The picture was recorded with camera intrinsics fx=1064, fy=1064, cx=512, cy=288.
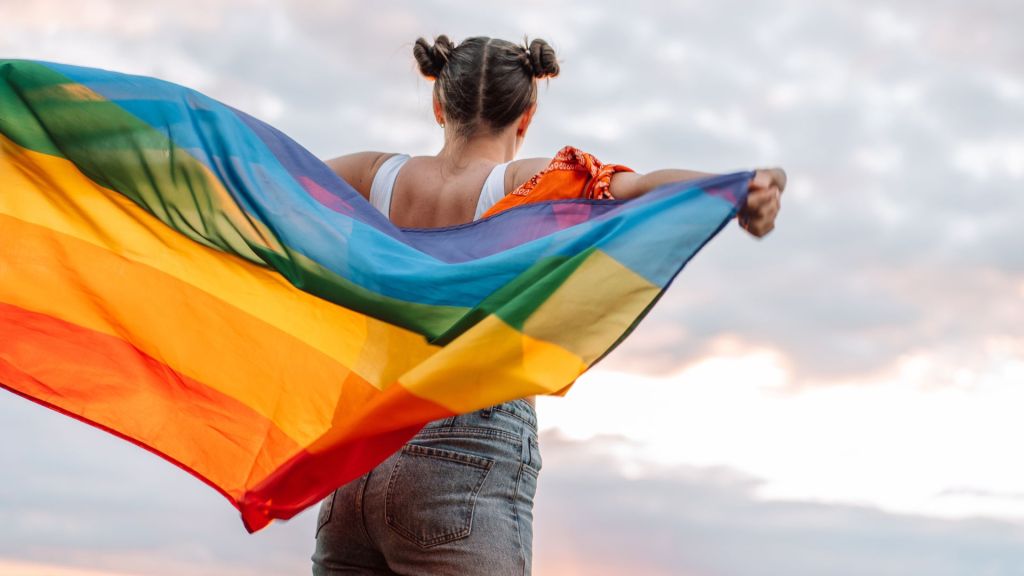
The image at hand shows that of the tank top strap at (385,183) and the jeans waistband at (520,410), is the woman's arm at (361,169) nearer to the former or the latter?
the tank top strap at (385,183)

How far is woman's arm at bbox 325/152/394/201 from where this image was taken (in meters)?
3.29

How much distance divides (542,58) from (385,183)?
0.61 m

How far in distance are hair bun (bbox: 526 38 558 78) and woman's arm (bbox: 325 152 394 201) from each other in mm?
523

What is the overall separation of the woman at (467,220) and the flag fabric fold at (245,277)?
11 cm

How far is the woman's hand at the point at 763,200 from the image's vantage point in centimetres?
264

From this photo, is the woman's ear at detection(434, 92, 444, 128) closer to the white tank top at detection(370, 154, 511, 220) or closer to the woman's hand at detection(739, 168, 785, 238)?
the white tank top at detection(370, 154, 511, 220)

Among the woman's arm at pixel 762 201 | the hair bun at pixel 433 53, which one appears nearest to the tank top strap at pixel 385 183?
the hair bun at pixel 433 53

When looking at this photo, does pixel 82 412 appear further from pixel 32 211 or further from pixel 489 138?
pixel 489 138

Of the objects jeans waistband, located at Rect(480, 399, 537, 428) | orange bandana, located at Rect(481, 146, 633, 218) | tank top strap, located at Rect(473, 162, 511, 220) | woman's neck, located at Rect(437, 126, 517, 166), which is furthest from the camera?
woman's neck, located at Rect(437, 126, 517, 166)

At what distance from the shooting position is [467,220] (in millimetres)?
3096

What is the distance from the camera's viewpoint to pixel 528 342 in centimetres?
260

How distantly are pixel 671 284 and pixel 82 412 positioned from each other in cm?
172

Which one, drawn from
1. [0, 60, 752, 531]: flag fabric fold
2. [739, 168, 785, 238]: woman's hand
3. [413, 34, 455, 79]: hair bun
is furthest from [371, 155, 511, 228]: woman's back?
[739, 168, 785, 238]: woman's hand

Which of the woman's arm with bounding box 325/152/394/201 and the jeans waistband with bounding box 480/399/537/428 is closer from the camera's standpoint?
the jeans waistband with bounding box 480/399/537/428
